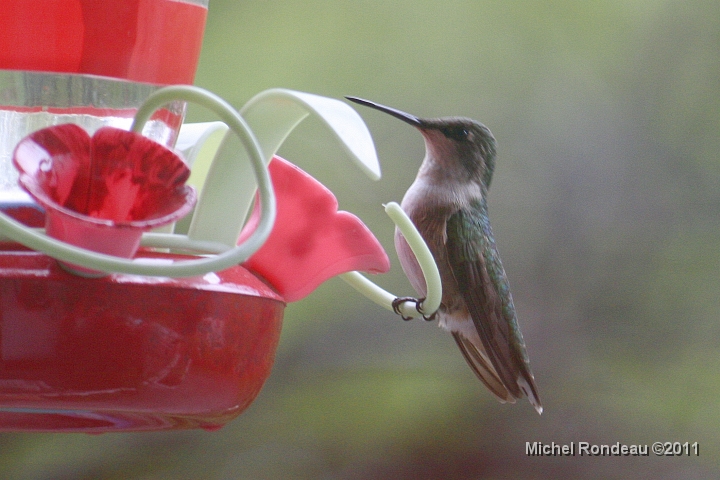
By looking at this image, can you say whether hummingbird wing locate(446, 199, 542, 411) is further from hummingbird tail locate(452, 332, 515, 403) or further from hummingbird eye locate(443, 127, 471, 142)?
hummingbird eye locate(443, 127, 471, 142)

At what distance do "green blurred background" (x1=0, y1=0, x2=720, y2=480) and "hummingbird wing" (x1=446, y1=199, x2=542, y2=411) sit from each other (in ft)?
5.56

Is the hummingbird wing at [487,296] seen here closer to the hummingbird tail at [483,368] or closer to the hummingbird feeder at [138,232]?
the hummingbird tail at [483,368]

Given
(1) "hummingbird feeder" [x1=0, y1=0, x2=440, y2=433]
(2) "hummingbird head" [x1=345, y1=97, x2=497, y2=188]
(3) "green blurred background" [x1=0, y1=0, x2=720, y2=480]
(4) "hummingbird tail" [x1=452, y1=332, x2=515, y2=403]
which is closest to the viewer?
(1) "hummingbird feeder" [x1=0, y1=0, x2=440, y2=433]

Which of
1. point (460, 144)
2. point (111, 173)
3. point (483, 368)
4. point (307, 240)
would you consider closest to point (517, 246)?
point (460, 144)

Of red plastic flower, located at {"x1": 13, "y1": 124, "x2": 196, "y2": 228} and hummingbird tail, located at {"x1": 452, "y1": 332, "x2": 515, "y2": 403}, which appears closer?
red plastic flower, located at {"x1": 13, "y1": 124, "x2": 196, "y2": 228}

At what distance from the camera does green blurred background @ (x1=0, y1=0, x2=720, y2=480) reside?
465 cm

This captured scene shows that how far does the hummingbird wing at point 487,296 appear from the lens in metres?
2.70

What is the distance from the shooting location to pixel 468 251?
9.43 feet

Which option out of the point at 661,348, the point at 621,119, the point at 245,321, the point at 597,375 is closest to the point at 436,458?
the point at 597,375

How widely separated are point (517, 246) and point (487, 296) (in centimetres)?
225

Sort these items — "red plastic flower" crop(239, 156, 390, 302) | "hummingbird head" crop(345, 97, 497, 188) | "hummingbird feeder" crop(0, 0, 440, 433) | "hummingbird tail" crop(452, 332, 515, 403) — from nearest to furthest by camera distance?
"hummingbird feeder" crop(0, 0, 440, 433), "red plastic flower" crop(239, 156, 390, 302), "hummingbird tail" crop(452, 332, 515, 403), "hummingbird head" crop(345, 97, 497, 188)

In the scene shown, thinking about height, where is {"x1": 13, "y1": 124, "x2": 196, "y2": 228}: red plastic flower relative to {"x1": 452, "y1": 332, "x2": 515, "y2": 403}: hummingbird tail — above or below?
above

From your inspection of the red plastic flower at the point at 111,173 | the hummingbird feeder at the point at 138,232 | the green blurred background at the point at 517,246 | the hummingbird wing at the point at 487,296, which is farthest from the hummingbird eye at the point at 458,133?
the red plastic flower at the point at 111,173

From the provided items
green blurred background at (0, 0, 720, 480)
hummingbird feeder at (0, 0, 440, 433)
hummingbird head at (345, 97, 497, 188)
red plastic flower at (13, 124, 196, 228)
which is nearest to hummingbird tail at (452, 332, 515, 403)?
hummingbird head at (345, 97, 497, 188)
